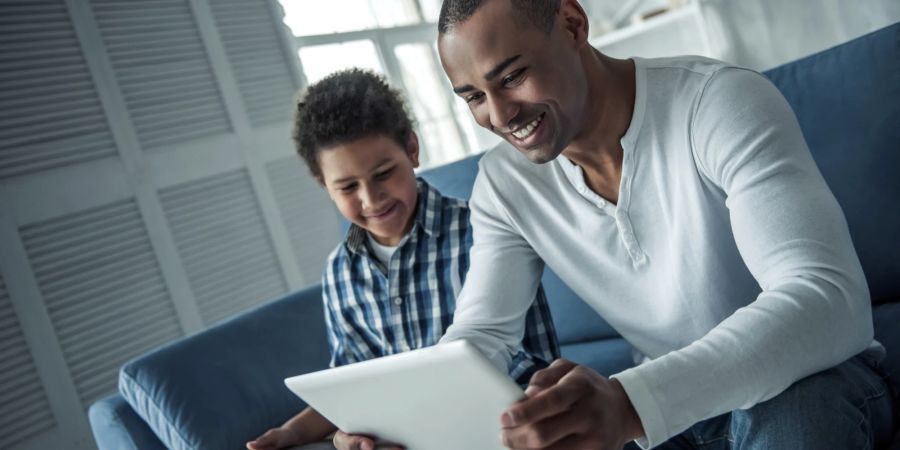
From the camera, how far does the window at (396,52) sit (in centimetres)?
365

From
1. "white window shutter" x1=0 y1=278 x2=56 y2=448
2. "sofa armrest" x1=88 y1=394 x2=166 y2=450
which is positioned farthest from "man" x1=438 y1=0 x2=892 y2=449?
"white window shutter" x1=0 y1=278 x2=56 y2=448

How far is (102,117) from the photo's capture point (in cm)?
277

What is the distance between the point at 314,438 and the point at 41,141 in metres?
1.69

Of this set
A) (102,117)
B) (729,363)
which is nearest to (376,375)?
(729,363)

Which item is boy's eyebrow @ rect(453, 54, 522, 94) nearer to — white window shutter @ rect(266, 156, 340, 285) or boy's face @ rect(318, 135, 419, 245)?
Answer: boy's face @ rect(318, 135, 419, 245)

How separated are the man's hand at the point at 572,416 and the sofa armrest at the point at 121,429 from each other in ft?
3.13

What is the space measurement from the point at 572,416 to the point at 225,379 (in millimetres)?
969

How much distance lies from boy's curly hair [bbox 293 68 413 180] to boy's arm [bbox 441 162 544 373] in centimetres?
27

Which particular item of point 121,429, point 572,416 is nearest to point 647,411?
point 572,416

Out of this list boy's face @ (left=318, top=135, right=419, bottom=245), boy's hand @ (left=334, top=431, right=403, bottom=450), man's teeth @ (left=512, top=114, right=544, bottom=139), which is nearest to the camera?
boy's hand @ (left=334, top=431, right=403, bottom=450)

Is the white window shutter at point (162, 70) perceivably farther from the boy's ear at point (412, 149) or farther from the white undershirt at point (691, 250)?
the white undershirt at point (691, 250)

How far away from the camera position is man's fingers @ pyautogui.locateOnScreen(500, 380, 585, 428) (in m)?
0.73

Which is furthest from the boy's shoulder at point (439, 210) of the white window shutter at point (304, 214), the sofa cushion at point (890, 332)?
the white window shutter at point (304, 214)

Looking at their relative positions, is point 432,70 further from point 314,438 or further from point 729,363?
point 729,363
